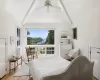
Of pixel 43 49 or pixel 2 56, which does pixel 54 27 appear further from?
pixel 2 56

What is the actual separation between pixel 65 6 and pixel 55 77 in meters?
5.31

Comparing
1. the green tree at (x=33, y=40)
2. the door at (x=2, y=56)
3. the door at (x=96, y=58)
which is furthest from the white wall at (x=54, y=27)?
the door at (x=96, y=58)

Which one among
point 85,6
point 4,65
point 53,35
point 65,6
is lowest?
point 4,65

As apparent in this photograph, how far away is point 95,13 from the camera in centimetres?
462

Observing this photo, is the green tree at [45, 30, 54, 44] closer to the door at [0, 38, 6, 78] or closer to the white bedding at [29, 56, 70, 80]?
the door at [0, 38, 6, 78]

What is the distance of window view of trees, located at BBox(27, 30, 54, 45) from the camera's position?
906 cm

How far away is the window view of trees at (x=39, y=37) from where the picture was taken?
9.06 metres

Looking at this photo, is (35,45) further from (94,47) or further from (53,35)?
(94,47)

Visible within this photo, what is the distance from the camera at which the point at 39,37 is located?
30.1 feet

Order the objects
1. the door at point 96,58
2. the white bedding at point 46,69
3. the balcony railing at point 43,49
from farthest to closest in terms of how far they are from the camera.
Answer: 1. the balcony railing at point 43,49
2. the door at point 96,58
3. the white bedding at point 46,69

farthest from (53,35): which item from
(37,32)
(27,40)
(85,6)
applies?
(85,6)

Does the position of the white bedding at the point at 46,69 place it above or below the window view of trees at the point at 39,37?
below

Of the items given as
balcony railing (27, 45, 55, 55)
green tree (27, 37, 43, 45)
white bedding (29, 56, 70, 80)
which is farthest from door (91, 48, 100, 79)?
green tree (27, 37, 43, 45)

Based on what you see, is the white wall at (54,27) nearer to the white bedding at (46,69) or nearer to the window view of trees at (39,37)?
the window view of trees at (39,37)
